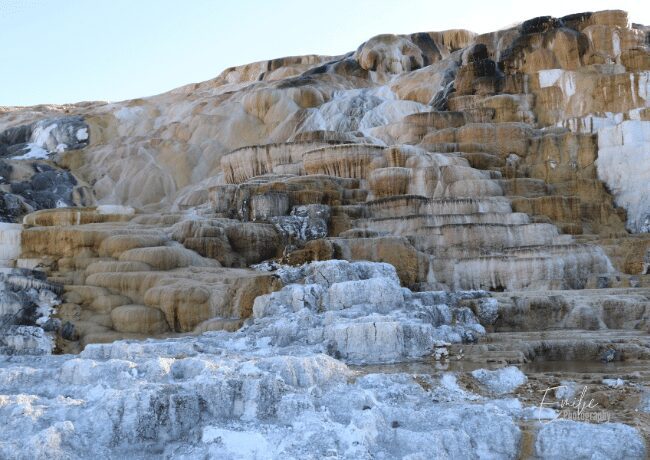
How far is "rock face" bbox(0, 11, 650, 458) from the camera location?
5.92 m

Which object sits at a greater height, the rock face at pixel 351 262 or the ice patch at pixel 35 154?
the ice patch at pixel 35 154

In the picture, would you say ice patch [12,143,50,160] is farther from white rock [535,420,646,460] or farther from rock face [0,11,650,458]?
white rock [535,420,646,460]

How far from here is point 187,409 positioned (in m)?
6.05

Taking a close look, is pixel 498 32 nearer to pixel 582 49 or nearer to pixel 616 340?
pixel 582 49

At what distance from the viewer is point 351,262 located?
39.0ft

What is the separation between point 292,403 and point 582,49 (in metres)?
22.4

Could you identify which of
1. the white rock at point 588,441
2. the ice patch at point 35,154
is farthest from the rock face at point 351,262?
the ice patch at point 35,154

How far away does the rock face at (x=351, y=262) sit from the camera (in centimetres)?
592

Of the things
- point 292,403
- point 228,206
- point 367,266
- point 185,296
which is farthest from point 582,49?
point 292,403

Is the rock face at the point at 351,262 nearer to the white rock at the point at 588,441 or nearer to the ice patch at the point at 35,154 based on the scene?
the white rock at the point at 588,441

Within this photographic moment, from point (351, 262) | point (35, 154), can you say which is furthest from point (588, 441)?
point (35, 154)

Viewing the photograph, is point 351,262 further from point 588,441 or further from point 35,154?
point 35,154

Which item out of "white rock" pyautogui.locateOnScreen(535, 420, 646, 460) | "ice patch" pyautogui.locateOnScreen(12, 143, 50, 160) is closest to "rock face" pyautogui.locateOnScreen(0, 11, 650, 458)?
"white rock" pyautogui.locateOnScreen(535, 420, 646, 460)

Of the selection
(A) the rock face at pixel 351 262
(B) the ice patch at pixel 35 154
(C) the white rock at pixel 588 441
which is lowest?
(C) the white rock at pixel 588 441
